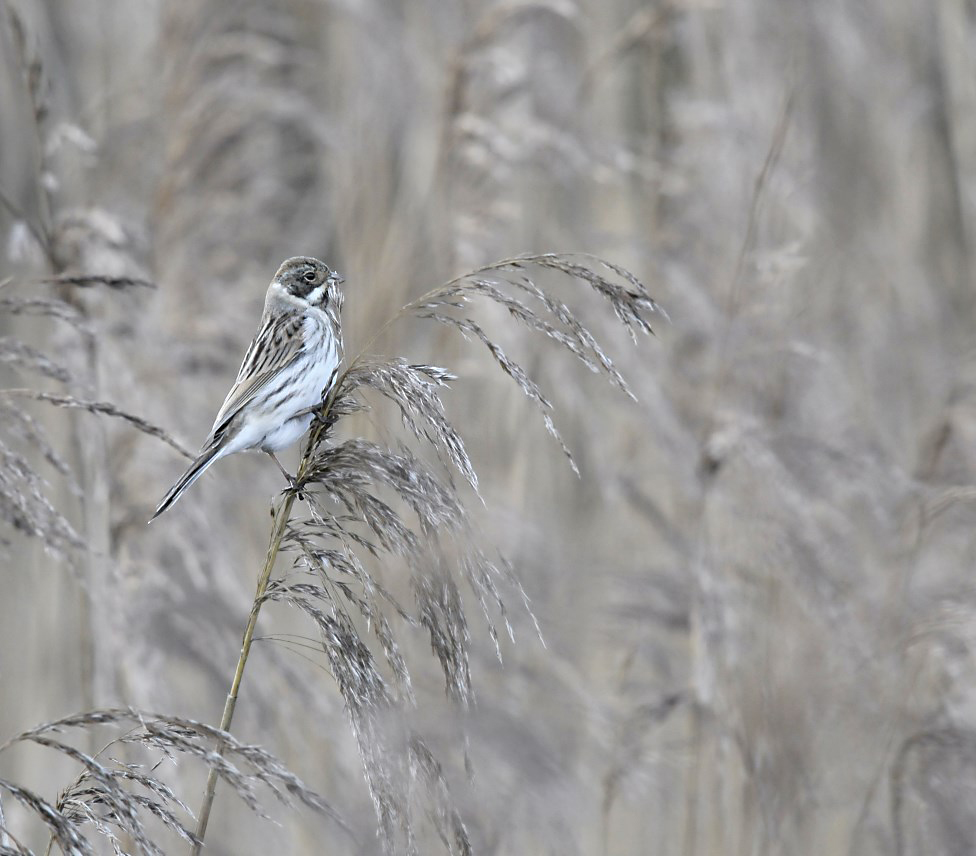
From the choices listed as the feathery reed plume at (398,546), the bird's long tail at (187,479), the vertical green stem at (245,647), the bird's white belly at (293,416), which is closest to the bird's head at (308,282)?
the bird's white belly at (293,416)

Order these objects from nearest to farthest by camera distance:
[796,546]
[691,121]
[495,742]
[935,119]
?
1. [495,742]
2. [796,546]
3. [691,121]
4. [935,119]

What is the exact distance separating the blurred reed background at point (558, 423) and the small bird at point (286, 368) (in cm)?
28

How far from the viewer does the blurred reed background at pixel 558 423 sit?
2.63 m

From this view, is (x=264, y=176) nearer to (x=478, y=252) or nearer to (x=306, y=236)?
(x=306, y=236)

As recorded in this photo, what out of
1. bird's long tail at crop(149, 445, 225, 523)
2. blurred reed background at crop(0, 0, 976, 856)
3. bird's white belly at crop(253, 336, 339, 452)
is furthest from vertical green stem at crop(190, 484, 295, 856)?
bird's white belly at crop(253, 336, 339, 452)

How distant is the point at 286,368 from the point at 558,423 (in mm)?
2023

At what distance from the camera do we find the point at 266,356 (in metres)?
2.54

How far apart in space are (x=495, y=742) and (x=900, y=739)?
88 cm

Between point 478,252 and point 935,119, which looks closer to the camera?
point 478,252

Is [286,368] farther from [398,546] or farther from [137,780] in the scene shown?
[137,780]

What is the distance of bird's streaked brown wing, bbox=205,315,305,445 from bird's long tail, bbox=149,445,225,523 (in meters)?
0.15

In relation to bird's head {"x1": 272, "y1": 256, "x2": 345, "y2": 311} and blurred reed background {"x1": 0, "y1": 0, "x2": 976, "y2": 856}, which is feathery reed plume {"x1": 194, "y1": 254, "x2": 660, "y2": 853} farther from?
bird's head {"x1": 272, "y1": 256, "x2": 345, "y2": 311}

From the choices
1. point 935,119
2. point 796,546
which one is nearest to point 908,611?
point 796,546

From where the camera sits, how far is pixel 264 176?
4.45 metres
